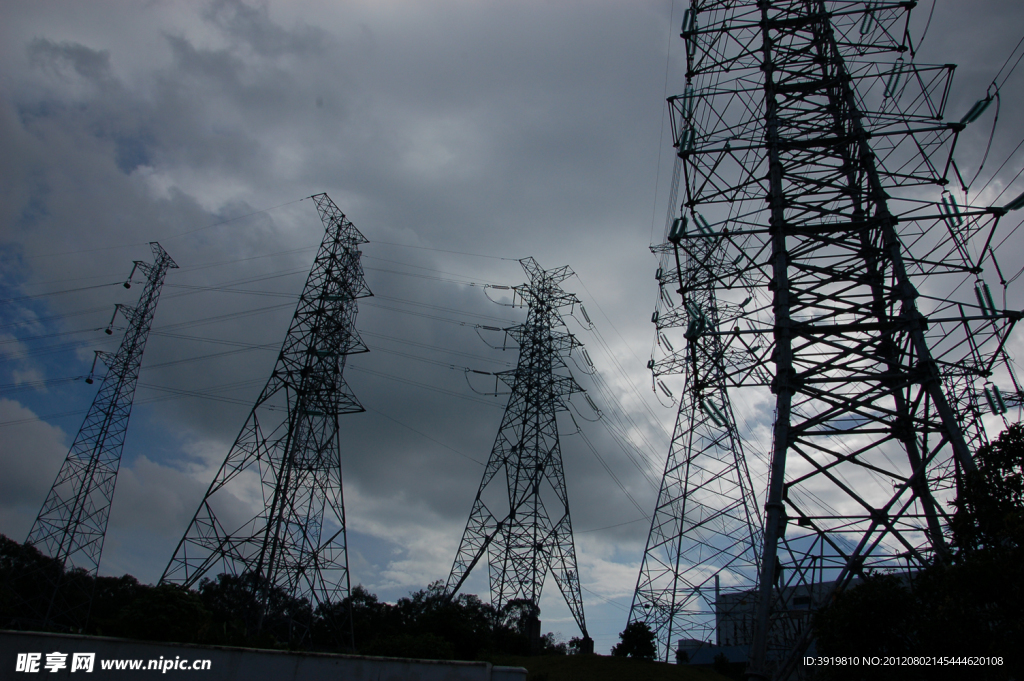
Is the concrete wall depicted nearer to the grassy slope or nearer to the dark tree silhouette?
the grassy slope

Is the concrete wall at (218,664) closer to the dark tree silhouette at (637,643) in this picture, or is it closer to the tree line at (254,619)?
the tree line at (254,619)

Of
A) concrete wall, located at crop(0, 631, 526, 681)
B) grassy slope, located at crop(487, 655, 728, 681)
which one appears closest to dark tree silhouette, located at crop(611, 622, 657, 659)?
grassy slope, located at crop(487, 655, 728, 681)

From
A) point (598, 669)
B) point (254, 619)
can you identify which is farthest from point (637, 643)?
point (254, 619)

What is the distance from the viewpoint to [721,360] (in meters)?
16.6

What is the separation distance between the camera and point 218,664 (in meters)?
15.7

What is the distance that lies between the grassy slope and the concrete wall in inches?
418

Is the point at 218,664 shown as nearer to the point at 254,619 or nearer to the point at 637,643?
the point at 254,619

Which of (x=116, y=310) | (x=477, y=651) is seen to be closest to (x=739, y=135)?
(x=477, y=651)

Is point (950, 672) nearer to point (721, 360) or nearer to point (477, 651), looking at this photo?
point (721, 360)

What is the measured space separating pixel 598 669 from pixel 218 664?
18128mm

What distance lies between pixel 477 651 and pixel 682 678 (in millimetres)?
10276

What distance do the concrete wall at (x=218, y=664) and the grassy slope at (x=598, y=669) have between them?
1061 centimetres

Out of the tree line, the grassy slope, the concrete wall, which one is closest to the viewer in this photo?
the concrete wall

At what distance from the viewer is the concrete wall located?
1421 cm
